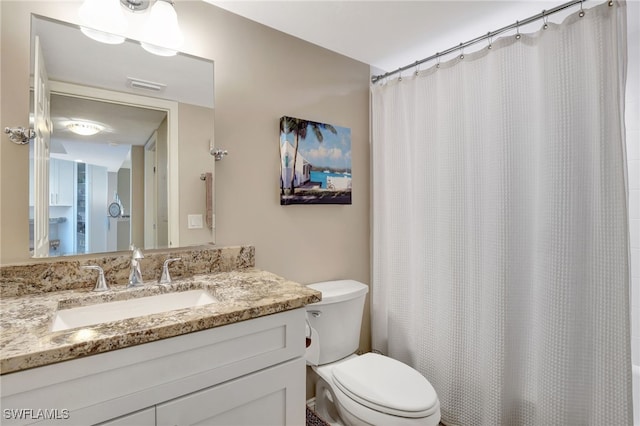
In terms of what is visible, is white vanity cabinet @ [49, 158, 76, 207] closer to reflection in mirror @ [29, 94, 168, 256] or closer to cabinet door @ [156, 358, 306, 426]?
reflection in mirror @ [29, 94, 168, 256]

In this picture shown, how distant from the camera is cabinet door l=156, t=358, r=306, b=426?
83 cm

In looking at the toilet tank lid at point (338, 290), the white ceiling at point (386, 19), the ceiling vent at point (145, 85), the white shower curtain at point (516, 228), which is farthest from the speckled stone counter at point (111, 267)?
the white ceiling at point (386, 19)

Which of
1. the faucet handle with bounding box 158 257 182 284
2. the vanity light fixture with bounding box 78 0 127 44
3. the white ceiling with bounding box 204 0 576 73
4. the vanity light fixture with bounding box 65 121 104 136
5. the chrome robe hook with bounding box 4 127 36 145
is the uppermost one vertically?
the white ceiling with bounding box 204 0 576 73

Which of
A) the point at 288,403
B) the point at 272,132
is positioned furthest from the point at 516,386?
the point at 272,132

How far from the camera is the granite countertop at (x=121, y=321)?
0.67 metres

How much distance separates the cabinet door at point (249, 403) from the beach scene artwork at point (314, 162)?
90 centimetres

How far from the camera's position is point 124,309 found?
1.07m

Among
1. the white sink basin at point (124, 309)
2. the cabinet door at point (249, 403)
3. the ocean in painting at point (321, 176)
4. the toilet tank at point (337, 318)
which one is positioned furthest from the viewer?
the ocean in painting at point (321, 176)

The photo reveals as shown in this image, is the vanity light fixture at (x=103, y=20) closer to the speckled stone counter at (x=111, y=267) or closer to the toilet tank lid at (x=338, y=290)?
the speckled stone counter at (x=111, y=267)

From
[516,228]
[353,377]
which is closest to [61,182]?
[353,377]

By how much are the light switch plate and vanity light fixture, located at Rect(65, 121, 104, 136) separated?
0.47 m

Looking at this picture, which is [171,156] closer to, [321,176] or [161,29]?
[161,29]

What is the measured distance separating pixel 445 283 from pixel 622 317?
68 centimetres

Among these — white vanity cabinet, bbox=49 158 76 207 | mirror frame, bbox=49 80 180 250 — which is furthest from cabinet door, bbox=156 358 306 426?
white vanity cabinet, bbox=49 158 76 207
